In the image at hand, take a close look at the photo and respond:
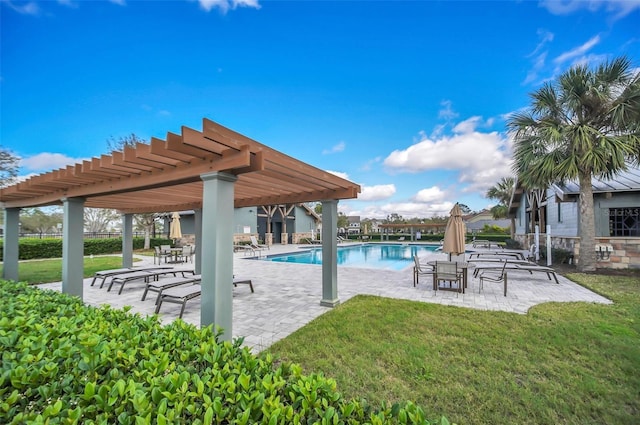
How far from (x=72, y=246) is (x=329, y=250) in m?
5.60

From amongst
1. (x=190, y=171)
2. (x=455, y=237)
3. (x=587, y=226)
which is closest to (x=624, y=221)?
(x=587, y=226)

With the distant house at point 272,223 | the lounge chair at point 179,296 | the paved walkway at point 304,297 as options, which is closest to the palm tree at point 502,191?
the distant house at point 272,223

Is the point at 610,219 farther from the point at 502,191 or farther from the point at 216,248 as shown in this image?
the point at 502,191

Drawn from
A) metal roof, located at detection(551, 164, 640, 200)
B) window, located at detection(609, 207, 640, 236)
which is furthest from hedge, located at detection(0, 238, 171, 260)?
window, located at detection(609, 207, 640, 236)

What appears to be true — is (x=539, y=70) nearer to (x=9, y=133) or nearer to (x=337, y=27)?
(x=337, y=27)

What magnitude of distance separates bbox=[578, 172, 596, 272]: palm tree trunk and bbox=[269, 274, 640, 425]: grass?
5257mm

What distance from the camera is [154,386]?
1.48 metres

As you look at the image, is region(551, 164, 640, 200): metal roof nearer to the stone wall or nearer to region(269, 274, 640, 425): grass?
the stone wall

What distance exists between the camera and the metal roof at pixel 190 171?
3049 mm

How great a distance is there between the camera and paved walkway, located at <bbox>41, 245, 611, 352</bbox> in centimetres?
525

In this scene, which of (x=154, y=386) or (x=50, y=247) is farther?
(x=50, y=247)

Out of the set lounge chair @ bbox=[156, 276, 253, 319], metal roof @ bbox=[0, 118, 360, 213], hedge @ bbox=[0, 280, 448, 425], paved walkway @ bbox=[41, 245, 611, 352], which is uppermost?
metal roof @ bbox=[0, 118, 360, 213]

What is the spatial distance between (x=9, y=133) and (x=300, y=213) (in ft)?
76.0

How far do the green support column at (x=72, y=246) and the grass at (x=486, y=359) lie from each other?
5.11 metres
